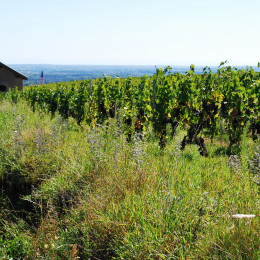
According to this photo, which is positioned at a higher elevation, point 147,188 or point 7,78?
point 7,78

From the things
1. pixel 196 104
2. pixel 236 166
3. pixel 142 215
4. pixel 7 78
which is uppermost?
pixel 7 78

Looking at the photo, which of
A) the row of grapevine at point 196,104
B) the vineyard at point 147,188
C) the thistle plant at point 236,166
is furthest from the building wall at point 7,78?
the thistle plant at point 236,166

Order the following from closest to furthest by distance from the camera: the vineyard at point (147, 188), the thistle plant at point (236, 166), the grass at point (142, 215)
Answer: the grass at point (142, 215)
the vineyard at point (147, 188)
the thistle plant at point (236, 166)

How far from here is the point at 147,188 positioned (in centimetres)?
335

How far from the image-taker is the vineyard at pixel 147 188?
Answer: 97.3 inches

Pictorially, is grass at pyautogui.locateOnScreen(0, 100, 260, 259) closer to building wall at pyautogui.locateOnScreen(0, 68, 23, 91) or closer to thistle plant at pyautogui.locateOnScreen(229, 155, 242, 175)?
thistle plant at pyautogui.locateOnScreen(229, 155, 242, 175)

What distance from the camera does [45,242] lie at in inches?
126

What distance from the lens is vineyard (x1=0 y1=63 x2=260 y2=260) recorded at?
2.47 m

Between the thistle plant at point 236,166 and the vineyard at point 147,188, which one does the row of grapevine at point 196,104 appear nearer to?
the vineyard at point 147,188

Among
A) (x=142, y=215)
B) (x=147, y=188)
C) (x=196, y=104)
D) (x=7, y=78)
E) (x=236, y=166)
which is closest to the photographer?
(x=142, y=215)

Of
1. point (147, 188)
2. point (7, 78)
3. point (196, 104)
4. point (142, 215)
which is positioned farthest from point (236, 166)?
point (7, 78)

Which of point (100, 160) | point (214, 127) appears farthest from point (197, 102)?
point (100, 160)

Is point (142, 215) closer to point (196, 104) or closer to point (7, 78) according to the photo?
point (196, 104)

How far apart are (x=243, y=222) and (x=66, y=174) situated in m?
3.08
